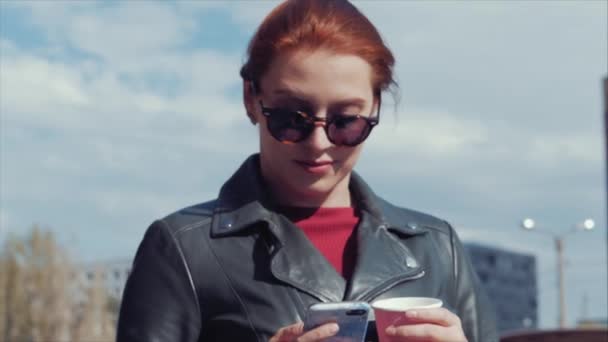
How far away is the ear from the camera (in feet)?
Result: 8.06

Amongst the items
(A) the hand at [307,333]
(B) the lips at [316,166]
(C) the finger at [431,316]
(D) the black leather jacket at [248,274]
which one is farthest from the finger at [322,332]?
(B) the lips at [316,166]

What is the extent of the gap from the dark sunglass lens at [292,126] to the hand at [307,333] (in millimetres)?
398

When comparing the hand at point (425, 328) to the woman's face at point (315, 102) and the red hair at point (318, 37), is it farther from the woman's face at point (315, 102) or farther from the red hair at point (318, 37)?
the red hair at point (318, 37)

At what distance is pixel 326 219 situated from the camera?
2.45m

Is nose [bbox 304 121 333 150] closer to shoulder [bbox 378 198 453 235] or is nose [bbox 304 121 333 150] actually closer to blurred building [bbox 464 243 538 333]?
shoulder [bbox 378 198 453 235]

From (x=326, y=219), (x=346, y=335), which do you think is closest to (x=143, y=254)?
(x=326, y=219)

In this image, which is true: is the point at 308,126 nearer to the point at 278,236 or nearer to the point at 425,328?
the point at 278,236

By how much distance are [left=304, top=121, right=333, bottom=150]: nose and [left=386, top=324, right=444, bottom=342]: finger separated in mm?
434

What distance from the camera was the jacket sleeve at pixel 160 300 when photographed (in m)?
2.31

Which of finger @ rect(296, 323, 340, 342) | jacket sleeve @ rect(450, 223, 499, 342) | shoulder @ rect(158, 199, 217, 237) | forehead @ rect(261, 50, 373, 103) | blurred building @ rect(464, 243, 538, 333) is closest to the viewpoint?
finger @ rect(296, 323, 340, 342)

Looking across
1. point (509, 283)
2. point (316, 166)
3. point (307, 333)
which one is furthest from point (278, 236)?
point (509, 283)

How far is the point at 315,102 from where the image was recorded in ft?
7.57

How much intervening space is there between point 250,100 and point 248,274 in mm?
374

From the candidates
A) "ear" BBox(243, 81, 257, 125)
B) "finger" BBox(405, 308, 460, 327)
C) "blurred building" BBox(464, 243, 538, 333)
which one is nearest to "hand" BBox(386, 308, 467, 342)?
"finger" BBox(405, 308, 460, 327)
